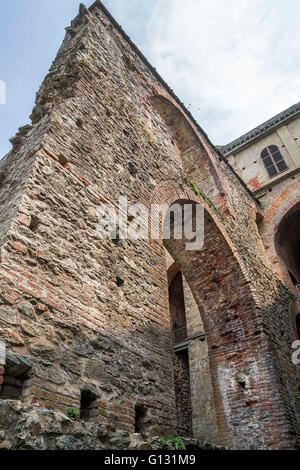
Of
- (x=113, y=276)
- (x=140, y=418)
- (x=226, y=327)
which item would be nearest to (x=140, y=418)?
(x=140, y=418)

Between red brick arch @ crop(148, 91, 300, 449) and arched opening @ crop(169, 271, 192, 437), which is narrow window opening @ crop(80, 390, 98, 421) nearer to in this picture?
red brick arch @ crop(148, 91, 300, 449)

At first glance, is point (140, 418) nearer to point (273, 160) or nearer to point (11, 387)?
point (11, 387)

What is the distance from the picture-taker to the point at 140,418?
317 centimetres

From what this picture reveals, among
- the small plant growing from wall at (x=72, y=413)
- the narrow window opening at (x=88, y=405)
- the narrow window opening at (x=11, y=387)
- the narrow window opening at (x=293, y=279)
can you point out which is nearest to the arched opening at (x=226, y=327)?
the narrow window opening at (x=88, y=405)

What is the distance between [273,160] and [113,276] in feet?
42.6

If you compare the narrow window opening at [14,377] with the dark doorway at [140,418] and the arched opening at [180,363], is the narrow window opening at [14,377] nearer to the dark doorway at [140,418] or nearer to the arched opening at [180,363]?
the dark doorway at [140,418]

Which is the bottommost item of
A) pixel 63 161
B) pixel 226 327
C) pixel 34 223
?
pixel 34 223

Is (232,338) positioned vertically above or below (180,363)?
below

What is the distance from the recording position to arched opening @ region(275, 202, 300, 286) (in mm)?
11964

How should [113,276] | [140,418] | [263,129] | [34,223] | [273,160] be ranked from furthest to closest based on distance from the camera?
[263,129] < [273,160] < [113,276] < [140,418] < [34,223]

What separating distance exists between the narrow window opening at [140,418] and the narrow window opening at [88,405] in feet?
1.83

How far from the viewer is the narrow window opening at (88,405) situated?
8.98ft

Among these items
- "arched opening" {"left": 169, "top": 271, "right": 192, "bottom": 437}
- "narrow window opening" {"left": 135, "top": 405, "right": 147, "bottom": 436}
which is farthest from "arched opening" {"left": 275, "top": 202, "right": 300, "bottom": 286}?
"narrow window opening" {"left": 135, "top": 405, "right": 147, "bottom": 436}

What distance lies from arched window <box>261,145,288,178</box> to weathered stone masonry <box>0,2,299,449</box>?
21.9 feet
